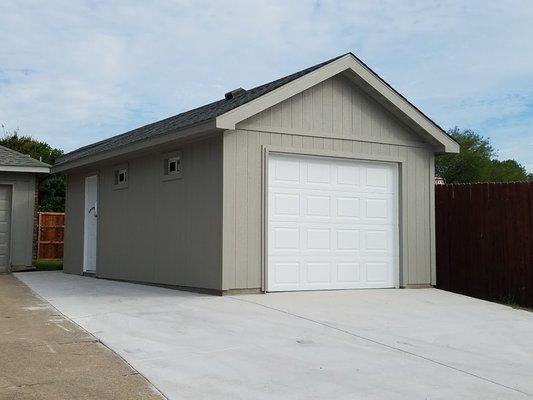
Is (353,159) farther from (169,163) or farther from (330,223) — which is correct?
(169,163)

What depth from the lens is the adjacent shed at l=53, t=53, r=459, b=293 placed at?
9.61 metres

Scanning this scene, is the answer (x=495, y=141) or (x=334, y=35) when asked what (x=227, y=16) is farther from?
(x=495, y=141)

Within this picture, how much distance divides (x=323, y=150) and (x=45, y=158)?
22.6 meters

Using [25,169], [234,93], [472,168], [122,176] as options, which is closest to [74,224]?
[25,169]

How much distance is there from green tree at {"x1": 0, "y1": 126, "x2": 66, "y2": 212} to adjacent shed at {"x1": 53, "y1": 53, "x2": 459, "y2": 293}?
14.5 m

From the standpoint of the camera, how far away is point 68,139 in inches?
1270

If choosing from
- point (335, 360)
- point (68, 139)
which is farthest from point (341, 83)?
point (68, 139)

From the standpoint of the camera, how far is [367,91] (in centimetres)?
1098

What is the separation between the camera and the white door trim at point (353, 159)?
9.75 meters

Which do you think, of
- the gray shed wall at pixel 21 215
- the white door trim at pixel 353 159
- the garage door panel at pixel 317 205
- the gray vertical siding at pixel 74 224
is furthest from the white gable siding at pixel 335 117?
the gray shed wall at pixel 21 215

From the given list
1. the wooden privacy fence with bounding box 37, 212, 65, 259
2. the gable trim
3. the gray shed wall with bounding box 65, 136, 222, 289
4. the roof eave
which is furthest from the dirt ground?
the wooden privacy fence with bounding box 37, 212, 65, 259

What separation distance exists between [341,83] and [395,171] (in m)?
1.98

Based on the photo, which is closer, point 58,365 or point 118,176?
point 58,365

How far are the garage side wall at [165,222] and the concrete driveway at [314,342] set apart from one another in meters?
0.60
